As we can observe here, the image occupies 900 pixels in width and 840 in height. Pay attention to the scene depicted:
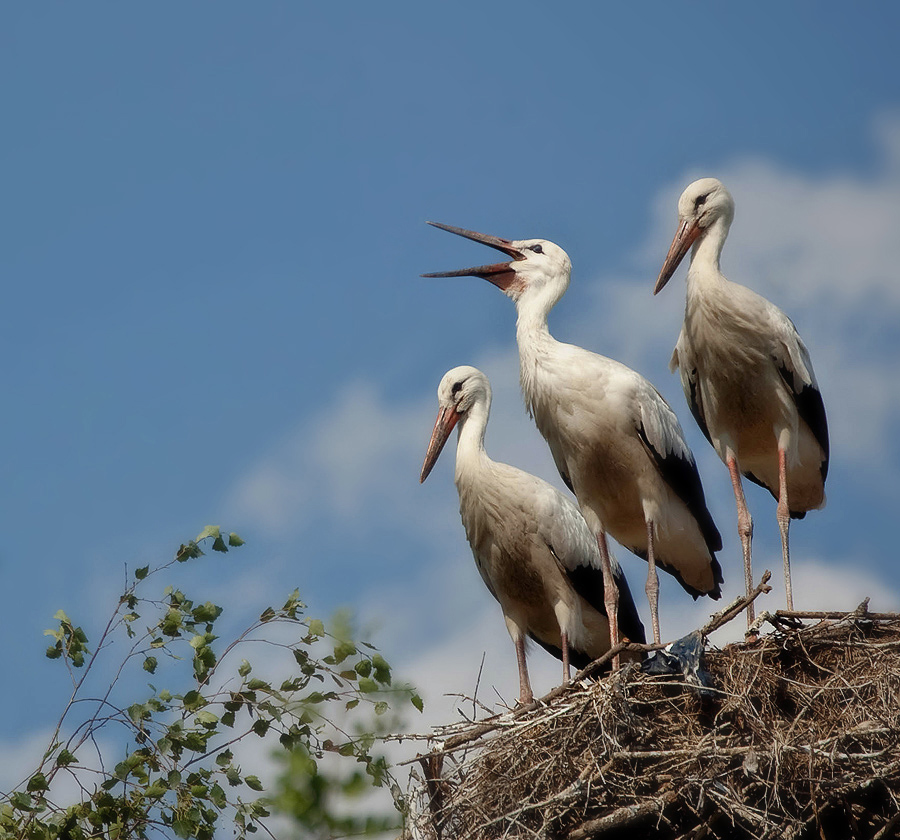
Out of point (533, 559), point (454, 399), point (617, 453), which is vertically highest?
point (454, 399)

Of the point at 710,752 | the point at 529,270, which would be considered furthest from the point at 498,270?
the point at 710,752

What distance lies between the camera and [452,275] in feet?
27.6

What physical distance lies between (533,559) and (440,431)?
3.29 ft

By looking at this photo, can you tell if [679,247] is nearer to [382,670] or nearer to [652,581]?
[652,581]

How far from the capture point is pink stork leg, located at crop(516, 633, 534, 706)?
7.46 meters

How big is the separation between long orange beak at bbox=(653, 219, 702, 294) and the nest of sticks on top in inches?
86.8

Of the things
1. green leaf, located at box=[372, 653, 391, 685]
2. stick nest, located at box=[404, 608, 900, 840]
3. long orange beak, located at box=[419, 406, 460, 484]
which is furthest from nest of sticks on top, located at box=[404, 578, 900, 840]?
long orange beak, located at box=[419, 406, 460, 484]

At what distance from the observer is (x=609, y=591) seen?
725 cm

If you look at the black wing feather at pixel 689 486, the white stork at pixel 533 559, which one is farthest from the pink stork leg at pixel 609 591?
the black wing feather at pixel 689 486

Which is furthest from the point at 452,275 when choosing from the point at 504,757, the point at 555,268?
the point at 504,757

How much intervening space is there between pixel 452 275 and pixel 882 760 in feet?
13.0

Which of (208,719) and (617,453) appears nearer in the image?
(208,719)

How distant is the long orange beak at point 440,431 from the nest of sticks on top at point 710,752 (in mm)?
2175

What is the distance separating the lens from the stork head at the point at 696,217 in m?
7.65
